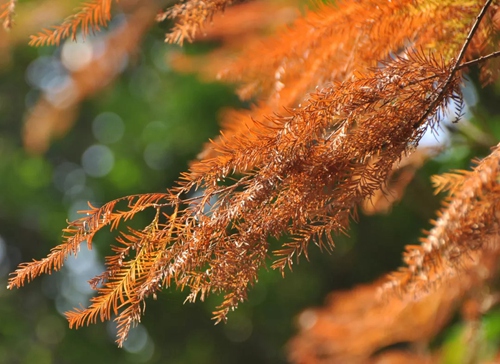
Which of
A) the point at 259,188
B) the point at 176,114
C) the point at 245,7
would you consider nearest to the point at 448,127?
the point at 245,7

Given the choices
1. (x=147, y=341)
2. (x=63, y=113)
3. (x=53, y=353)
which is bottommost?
(x=53, y=353)

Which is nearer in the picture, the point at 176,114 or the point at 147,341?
the point at 176,114

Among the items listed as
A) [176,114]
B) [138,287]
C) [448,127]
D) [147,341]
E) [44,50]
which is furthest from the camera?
[44,50]

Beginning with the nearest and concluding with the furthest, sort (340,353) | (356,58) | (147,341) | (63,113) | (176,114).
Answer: (356,58) → (340,353) → (63,113) → (176,114) → (147,341)

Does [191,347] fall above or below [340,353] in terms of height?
below

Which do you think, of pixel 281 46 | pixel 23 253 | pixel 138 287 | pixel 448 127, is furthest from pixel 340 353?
pixel 23 253

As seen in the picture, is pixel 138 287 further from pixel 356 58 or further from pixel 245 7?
pixel 245 7
